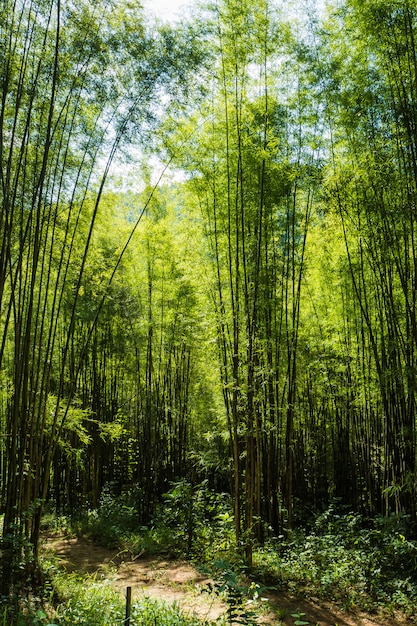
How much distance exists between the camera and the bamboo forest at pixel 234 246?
3.59 meters

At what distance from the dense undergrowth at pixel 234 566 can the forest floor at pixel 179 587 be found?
0.14 metres

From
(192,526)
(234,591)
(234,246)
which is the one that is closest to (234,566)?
(234,591)

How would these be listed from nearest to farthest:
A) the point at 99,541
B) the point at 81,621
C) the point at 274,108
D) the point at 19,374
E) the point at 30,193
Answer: the point at 81,621 < the point at 19,374 < the point at 30,193 < the point at 274,108 < the point at 99,541

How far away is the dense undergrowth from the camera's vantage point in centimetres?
323

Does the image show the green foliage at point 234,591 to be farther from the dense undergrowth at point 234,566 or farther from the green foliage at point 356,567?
the green foliage at point 356,567

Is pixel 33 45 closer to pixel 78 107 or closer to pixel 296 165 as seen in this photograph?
pixel 78 107

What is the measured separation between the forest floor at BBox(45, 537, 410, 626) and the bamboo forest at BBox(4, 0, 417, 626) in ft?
0.14

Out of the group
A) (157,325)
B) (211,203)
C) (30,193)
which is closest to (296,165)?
(211,203)

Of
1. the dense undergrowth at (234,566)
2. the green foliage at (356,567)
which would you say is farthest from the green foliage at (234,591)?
the green foliage at (356,567)

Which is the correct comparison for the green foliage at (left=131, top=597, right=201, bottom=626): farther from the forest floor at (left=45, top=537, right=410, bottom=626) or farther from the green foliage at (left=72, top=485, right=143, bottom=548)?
the green foliage at (left=72, top=485, right=143, bottom=548)

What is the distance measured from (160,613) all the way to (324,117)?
4.75m

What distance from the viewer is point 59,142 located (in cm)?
416

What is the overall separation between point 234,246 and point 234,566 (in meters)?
3.29

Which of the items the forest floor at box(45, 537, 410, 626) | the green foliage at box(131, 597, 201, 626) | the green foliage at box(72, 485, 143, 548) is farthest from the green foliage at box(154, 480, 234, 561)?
the green foliage at box(131, 597, 201, 626)
